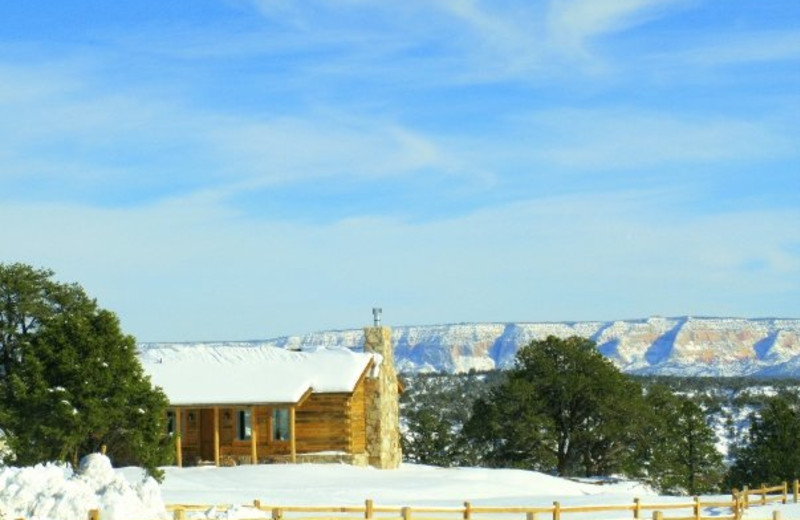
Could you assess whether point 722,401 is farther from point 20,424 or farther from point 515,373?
point 20,424

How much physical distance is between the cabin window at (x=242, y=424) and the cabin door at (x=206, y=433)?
100 centimetres

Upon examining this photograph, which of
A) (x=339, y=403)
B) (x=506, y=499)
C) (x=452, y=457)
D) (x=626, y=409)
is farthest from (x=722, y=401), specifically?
(x=506, y=499)

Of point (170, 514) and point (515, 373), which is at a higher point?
point (515, 373)

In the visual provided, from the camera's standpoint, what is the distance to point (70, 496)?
2616 cm

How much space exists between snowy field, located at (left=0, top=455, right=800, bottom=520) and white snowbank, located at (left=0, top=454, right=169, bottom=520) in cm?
2

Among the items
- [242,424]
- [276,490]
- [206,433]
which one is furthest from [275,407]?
[276,490]

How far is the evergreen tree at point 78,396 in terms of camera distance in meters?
39.4

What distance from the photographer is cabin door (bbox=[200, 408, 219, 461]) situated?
50688 millimetres

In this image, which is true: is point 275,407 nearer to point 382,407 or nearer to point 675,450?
point 382,407

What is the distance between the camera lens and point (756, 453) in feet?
209

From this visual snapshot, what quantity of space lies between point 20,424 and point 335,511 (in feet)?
39.6

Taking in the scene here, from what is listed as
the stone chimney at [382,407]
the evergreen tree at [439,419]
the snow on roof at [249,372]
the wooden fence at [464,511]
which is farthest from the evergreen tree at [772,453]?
the wooden fence at [464,511]

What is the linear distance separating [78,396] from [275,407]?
11179 mm

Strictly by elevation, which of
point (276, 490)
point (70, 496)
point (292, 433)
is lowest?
point (276, 490)
